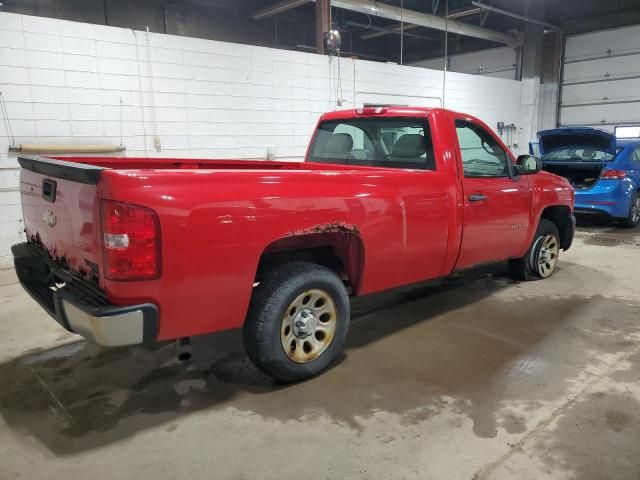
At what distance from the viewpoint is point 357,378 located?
3045 mm

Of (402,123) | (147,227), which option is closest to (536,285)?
(402,123)

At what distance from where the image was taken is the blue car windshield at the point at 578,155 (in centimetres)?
808

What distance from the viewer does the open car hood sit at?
7846 millimetres

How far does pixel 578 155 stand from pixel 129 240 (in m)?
8.35

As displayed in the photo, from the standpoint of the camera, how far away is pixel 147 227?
7.12ft

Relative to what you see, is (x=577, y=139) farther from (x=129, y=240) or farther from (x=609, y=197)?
Answer: (x=129, y=240)

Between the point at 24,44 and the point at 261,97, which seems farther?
the point at 261,97

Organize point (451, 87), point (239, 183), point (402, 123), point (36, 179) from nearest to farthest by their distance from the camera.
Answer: point (239, 183) → point (36, 179) → point (402, 123) → point (451, 87)

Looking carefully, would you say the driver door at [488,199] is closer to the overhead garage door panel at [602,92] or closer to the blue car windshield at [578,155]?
the blue car windshield at [578,155]

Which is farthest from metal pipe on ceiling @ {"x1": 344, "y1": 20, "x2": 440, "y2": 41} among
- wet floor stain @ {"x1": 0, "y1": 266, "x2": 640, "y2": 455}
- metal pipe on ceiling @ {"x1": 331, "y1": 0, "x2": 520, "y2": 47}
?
wet floor stain @ {"x1": 0, "y1": 266, "x2": 640, "y2": 455}

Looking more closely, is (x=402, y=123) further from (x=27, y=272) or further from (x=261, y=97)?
(x=261, y=97)

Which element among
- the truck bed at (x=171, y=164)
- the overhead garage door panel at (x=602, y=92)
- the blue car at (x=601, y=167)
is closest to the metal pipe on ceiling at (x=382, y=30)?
the overhead garage door panel at (x=602, y=92)

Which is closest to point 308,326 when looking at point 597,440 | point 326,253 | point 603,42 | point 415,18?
point 326,253

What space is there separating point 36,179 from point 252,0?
11674mm
